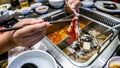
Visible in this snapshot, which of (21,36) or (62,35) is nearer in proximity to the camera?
(21,36)

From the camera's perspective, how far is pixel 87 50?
129 centimetres

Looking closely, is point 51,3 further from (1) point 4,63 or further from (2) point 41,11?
(1) point 4,63

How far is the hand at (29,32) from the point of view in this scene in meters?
0.91

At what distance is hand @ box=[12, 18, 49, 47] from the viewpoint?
0.91 meters

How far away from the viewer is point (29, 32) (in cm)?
92

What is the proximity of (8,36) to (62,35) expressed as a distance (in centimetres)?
68

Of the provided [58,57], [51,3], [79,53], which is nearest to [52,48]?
[58,57]

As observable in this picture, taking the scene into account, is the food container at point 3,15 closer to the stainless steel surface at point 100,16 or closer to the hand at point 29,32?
the hand at point 29,32

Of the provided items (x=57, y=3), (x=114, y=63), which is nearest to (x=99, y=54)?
(x=114, y=63)

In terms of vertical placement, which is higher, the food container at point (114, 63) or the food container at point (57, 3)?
the food container at point (57, 3)

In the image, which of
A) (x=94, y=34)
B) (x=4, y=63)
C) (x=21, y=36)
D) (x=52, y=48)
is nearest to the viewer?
(x=21, y=36)

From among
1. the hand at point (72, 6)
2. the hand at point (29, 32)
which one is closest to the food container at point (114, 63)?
the hand at point (29, 32)

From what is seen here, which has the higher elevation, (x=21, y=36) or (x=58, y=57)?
(x=21, y=36)

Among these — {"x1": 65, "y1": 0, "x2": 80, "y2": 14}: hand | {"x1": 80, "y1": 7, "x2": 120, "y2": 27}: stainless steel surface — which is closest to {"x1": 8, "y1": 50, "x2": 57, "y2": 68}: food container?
{"x1": 65, "y1": 0, "x2": 80, "y2": 14}: hand
